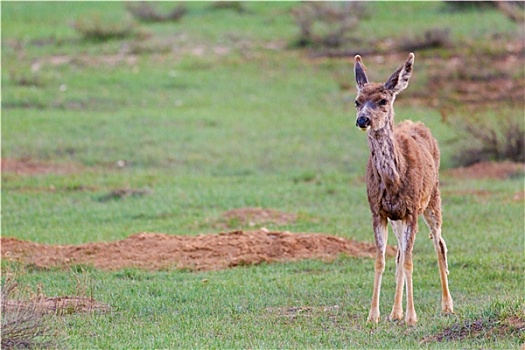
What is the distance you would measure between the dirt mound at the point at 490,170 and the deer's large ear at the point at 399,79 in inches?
370

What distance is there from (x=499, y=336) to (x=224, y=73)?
19.9 meters

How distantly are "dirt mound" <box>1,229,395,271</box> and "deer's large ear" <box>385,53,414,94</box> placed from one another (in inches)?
146

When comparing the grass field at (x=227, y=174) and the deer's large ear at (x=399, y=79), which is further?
the deer's large ear at (x=399, y=79)

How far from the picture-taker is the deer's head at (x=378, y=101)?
8.98 metres

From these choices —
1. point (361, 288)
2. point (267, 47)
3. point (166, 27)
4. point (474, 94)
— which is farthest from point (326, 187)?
point (166, 27)

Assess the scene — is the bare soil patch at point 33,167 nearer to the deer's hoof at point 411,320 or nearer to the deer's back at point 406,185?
the deer's back at point 406,185

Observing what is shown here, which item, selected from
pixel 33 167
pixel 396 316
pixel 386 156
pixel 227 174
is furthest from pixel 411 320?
pixel 33 167

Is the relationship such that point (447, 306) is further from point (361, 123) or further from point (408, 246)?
point (361, 123)

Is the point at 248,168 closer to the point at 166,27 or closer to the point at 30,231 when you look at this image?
the point at 30,231

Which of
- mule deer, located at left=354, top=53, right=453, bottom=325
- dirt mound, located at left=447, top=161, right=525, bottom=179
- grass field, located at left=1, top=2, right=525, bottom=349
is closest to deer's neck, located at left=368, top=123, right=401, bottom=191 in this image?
mule deer, located at left=354, top=53, right=453, bottom=325

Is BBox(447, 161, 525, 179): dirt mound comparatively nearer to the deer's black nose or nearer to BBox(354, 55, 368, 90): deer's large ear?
BBox(354, 55, 368, 90): deer's large ear

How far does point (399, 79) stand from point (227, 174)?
31.9 feet

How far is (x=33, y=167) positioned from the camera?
19.0 meters

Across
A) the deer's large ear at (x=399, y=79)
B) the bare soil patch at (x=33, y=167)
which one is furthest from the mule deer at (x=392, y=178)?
the bare soil patch at (x=33, y=167)
